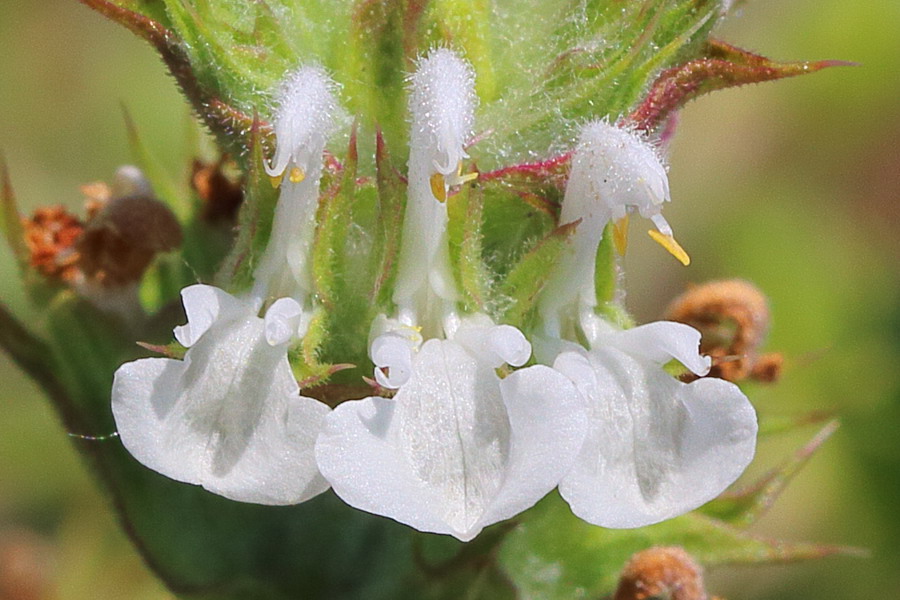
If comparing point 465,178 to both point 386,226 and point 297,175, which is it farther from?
point 297,175

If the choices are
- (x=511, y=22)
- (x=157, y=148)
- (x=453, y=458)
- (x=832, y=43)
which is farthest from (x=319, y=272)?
(x=832, y=43)

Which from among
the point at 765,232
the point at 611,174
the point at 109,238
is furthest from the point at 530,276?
the point at 765,232

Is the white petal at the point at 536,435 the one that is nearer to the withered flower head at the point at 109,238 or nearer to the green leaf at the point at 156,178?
the withered flower head at the point at 109,238

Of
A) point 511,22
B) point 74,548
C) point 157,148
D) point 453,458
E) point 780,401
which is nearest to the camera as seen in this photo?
point 453,458

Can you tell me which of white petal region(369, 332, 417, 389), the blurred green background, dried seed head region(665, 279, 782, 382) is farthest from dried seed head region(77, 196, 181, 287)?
the blurred green background

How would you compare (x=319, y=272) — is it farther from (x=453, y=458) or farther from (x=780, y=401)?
(x=780, y=401)

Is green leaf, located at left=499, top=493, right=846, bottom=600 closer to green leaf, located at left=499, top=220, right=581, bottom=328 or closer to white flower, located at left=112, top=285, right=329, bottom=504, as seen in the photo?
green leaf, located at left=499, top=220, right=581, bottom=328
